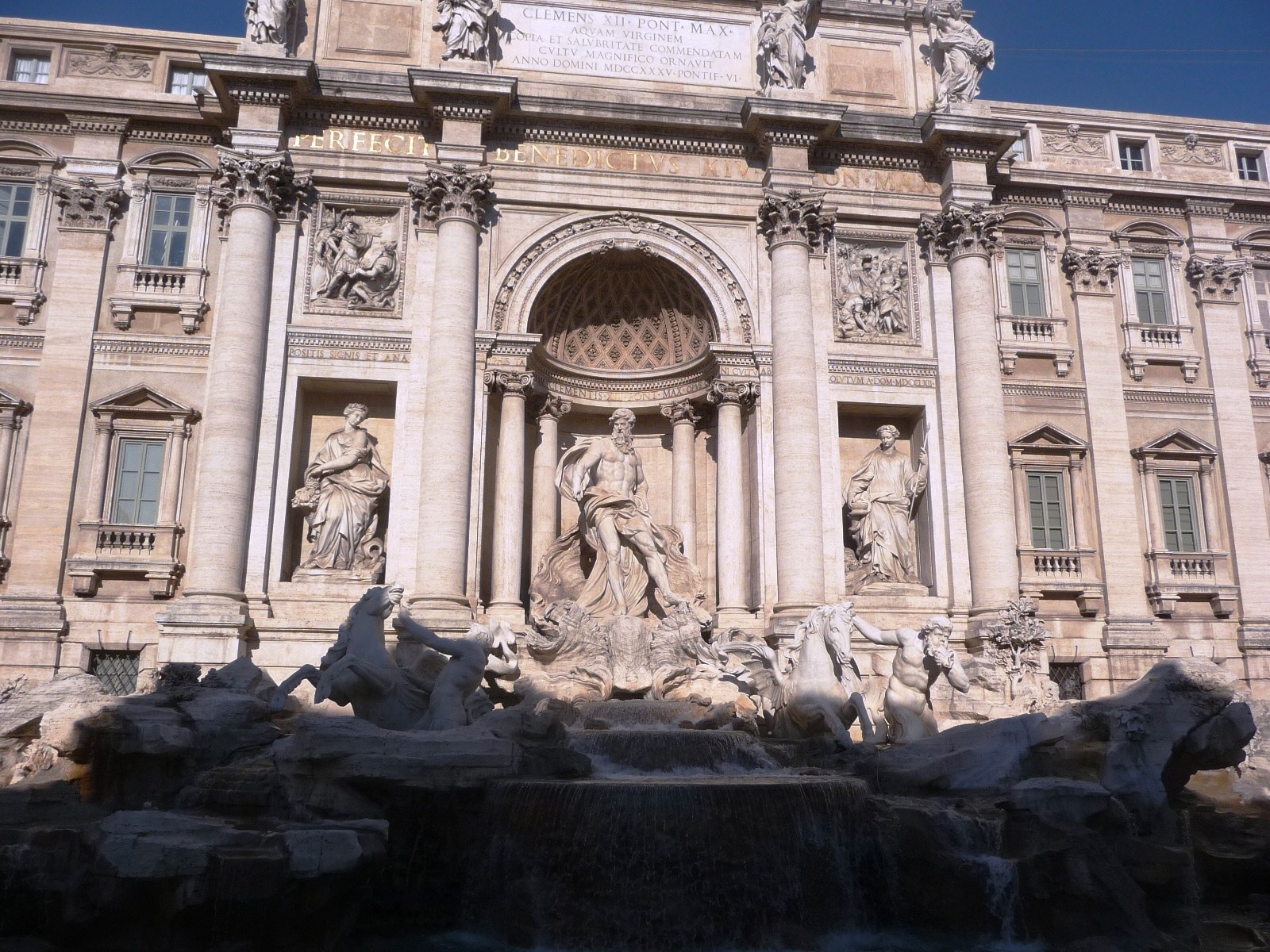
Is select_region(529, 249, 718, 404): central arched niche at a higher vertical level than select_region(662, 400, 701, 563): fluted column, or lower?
higher

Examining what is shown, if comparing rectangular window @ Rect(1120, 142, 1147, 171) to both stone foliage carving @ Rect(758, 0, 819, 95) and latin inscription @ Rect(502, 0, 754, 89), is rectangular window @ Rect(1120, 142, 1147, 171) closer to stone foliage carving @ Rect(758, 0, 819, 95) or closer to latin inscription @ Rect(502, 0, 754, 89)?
stone foliage carving @ Rect(758, 0, 819, 95)

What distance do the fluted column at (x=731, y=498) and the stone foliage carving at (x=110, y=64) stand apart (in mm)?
13336

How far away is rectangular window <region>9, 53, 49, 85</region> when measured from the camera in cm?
2097

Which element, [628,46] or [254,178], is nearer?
[254,178]

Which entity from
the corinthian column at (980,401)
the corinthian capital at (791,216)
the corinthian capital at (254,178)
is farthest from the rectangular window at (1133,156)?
the corinthian capital at (254,178)

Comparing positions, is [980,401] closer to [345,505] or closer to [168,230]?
[345,505]

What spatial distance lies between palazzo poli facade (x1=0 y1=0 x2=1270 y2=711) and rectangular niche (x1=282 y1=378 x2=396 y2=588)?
8 cm

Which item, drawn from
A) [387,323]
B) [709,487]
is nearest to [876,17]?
[709,487]

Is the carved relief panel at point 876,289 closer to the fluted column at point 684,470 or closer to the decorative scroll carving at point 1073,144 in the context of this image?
the fluted column at point 684,470

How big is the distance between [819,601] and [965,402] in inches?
199

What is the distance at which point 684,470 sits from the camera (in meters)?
21.4

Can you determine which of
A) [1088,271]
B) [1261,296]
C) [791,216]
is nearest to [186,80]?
[791,216]

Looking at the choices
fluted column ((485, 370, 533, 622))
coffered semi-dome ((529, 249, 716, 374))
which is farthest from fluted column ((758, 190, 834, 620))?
fluted column ((485, 370, 533, 622))

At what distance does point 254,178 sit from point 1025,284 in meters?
15.9
